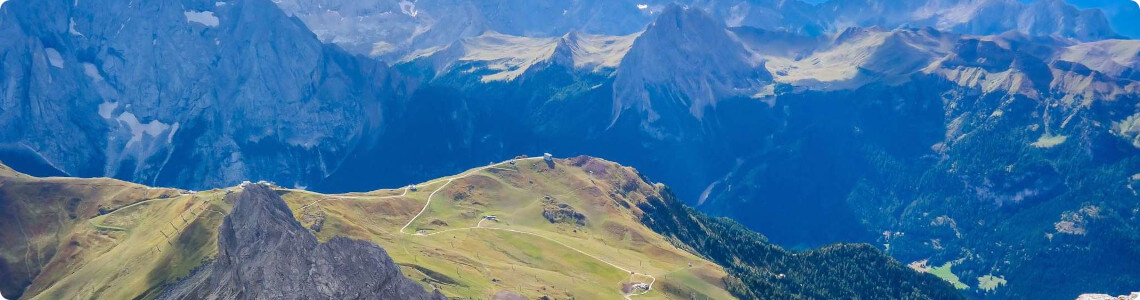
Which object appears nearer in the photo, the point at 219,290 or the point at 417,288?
the point at 417,288

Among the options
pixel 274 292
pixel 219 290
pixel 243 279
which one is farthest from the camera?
pixel 219 290

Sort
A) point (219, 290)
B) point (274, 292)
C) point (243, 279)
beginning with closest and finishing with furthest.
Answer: point (274, 292)
point (243, 279)
point (219, 290)

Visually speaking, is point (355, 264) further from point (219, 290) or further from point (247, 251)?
point (219, 290)

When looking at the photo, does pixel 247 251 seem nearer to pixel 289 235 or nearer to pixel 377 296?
pixel 289 235

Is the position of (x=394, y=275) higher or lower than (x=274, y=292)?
higher

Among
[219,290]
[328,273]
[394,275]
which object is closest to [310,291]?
[328,273]

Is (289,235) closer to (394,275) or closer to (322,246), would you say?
(322,246)

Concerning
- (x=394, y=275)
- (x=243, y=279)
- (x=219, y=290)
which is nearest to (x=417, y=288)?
(x=394, y=275)

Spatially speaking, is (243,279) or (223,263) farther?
(223,263)

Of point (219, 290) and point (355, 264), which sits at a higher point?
point (355, 264)
